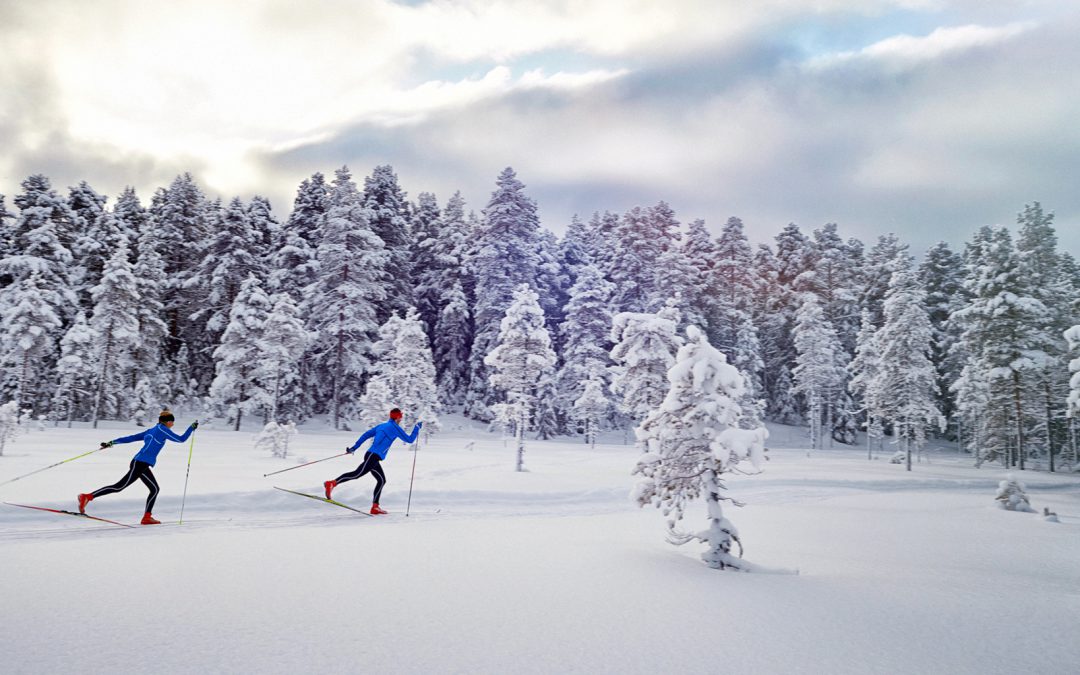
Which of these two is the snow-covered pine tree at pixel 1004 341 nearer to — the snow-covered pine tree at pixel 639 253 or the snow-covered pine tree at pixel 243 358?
the snow-covered pine tree at pixel 639 253

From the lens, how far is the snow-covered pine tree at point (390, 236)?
48.9m

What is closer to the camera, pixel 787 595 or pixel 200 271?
pixel 787 595

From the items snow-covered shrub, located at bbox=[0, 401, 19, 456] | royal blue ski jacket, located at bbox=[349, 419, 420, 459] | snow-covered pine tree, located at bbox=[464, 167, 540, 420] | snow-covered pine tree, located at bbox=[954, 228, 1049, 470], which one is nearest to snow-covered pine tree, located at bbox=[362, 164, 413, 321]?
snow-covered pine tree, located at bbox=[464, 167, 540, 420]

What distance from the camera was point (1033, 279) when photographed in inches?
1666

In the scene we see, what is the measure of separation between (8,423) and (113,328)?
24.1 meters

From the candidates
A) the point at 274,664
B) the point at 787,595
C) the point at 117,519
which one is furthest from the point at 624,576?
the point at 117,519

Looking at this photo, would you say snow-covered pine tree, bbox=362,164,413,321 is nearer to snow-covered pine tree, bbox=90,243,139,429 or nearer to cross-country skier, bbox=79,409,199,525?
snow-covered pine tree, bbox=90,243,139,429

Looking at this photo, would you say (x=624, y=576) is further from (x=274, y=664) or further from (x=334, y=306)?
(x=334, y=306)

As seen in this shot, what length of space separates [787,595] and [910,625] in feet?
4.34

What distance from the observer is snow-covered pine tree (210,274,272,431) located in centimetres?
3809

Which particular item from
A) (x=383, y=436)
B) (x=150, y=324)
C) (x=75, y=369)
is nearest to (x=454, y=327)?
(x=150, y=324)

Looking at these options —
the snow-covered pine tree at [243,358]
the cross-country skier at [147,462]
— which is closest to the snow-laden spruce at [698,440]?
the cross-country skier at [147,462]

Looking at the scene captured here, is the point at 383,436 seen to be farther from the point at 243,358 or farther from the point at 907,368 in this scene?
the point at 907,368

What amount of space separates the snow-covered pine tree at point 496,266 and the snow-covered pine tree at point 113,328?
24590 millimetres
